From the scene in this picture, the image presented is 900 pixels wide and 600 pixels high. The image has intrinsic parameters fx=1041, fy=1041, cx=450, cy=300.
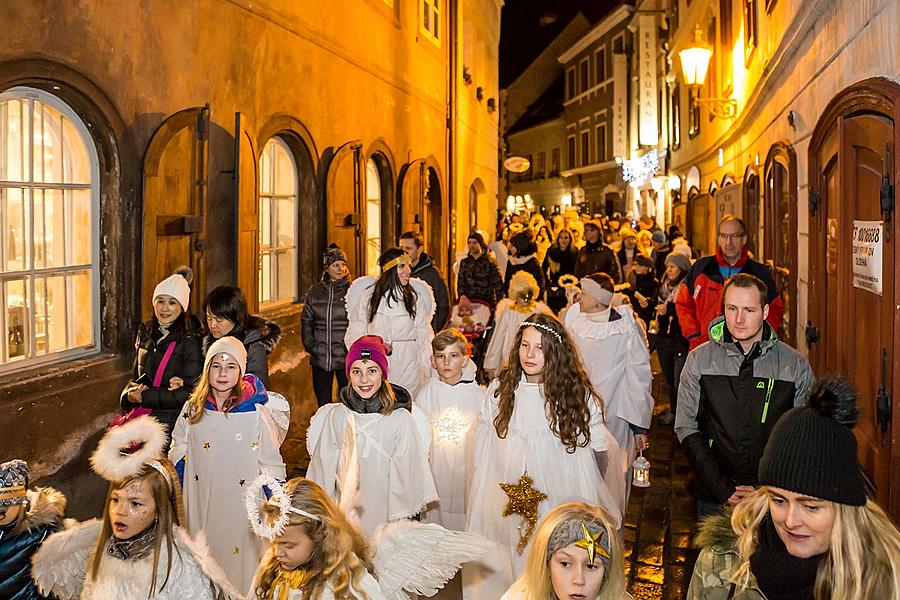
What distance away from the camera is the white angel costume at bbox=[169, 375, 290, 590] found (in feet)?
17.5

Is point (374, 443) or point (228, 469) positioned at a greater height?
point (374, 443)

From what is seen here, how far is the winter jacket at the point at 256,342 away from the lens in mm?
6312

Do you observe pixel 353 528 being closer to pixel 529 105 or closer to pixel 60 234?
pixel 60 234

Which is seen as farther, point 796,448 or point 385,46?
point 385,46

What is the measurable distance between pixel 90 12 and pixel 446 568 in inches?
183

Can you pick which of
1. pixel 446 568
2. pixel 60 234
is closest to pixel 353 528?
pixel 446 568

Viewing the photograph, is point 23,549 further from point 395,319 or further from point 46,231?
point 395,319

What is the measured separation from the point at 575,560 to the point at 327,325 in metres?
5.66

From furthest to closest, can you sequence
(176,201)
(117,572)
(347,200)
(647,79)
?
(647,79)
(347,200)
(176,201)
(117,572)

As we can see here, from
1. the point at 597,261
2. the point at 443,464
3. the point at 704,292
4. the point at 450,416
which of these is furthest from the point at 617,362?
the point at 597,261

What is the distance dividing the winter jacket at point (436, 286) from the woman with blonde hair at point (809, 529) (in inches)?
247

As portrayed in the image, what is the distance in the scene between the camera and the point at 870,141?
5.94 m

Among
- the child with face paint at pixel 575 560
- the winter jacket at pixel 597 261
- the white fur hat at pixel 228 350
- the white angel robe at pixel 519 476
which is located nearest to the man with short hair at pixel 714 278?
the white angel robe at pixel 519 476

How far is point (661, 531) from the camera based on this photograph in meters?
7.20
